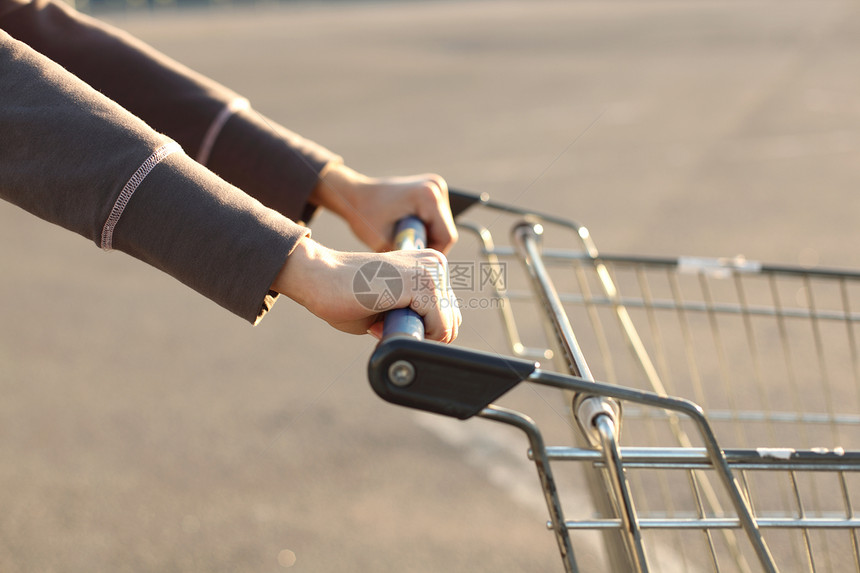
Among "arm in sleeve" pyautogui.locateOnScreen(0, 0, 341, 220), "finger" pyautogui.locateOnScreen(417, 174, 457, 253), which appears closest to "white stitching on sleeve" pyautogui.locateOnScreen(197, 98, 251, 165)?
"arm in sleeve" pyautogui.locateOnScreen(0, 0, 341, 220)

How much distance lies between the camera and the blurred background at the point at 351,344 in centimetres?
314

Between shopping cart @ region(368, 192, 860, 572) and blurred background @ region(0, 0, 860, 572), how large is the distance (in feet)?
1.71

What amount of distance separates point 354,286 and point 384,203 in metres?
0.76

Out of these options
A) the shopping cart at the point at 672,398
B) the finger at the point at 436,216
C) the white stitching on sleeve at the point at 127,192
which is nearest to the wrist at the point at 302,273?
the shopping cart at the point at 672,398

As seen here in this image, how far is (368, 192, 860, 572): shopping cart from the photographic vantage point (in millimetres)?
1179

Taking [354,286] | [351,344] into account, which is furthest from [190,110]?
[351,344]

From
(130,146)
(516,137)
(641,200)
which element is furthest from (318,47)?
(130,146)

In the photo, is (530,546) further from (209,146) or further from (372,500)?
(209,146)

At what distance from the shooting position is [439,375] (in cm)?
112

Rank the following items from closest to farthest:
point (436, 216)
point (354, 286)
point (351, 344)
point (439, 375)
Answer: point (439, 375) → point (354, 286) → point (436, 216) → point (351, 344)

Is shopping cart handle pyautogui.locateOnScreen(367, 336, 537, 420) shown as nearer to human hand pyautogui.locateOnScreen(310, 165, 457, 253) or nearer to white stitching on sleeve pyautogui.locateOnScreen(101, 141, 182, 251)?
white stitching on sleeve pyautogui.locateOnScreen(101, 141, 182, 251)

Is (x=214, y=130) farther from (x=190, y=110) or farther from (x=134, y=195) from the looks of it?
(x=134, y=195)

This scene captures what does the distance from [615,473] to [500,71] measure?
12958 millimetres

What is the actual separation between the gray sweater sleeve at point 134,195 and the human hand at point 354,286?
1.4 inches
